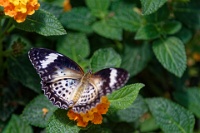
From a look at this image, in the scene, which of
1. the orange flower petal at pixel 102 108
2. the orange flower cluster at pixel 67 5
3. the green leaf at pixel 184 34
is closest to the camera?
the orange flower petal at pixel 102 108

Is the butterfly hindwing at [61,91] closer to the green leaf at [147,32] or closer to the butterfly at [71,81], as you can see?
the butterfly at [71,81]

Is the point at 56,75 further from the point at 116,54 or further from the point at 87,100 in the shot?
the point at 116,54

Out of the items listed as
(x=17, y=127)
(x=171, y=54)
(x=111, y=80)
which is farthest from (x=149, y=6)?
(x=17, y=127)

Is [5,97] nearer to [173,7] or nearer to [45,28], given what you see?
[45,28]

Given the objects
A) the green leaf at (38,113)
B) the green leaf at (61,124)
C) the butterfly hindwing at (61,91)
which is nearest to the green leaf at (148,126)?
the green leaf at (38,113)

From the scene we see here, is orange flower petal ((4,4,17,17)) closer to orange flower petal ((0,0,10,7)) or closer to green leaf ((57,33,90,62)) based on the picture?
orange flower petal ((0,0,10,7))

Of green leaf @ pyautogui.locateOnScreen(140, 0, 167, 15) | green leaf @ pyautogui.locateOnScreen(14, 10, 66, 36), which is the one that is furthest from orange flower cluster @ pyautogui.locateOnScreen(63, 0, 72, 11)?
green leaf @ pyautogui.locateOnScreen(140, 0, 167, 15)

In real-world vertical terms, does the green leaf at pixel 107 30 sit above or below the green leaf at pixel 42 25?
below

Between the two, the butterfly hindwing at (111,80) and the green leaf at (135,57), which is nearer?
the butterfly hindwing at (111,80)
